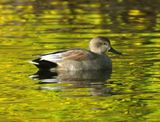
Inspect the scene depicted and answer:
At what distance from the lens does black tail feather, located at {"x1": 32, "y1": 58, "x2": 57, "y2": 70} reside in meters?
17.0

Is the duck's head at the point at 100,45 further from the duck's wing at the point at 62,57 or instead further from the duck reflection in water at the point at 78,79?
the duck reflection in water at the point at 78,79

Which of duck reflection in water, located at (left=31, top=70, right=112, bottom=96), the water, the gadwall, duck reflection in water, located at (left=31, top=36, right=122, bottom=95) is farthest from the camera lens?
the gadwall

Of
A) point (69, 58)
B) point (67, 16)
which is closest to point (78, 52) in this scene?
point (69, 58)

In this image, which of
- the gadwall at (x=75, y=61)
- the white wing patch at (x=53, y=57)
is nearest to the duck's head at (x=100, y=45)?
the gadwall at (x=75, y=61)

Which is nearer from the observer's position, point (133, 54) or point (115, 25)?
point (133, 54)

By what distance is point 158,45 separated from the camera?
19328 millimetres

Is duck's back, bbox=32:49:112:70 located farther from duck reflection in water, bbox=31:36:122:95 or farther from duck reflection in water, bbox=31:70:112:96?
duck reflection in water, bbox=31:70:112:96

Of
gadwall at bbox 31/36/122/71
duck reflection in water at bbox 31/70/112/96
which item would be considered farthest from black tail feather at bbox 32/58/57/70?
duck reflection in water at bbox 31/70/112/96

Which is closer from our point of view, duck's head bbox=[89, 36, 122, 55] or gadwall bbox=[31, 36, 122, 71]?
gadwall bbox=[31, 36, 122, 71]

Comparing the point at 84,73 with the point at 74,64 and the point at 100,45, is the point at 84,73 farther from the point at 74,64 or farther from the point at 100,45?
the point at 100,45

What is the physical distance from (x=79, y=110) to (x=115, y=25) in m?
9.88

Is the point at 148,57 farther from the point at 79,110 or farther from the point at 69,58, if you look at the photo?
the point at 79,110

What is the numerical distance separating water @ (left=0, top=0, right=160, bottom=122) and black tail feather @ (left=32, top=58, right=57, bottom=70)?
0.17m

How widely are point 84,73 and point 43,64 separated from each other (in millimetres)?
749
